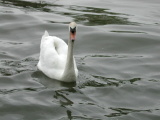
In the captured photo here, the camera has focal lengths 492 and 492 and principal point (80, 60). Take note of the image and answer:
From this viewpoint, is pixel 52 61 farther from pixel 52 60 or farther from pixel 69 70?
pixel 69 70

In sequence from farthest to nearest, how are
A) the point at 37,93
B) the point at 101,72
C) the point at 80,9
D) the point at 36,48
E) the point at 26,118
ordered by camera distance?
the point at 80,9, the point at 36,48, the point at 101,72, the point at 37,93, the point at 26,118

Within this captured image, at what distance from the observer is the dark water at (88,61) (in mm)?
9984

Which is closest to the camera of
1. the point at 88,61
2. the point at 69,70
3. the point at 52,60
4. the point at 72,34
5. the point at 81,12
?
the point at 72,34

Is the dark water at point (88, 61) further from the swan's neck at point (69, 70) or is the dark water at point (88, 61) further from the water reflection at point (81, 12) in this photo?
the swan's neck at point (69, 70)

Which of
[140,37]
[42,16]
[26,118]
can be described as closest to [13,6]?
[42,16]

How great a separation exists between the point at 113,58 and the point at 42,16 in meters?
5.38

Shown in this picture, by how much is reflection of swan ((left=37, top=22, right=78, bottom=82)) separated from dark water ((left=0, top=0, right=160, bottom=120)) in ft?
0.62

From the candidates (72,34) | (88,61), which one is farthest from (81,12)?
(72,34)

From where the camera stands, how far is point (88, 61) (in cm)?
1308

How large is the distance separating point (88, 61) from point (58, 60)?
4.27ft

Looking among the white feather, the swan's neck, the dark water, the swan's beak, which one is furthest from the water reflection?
the swan's beak

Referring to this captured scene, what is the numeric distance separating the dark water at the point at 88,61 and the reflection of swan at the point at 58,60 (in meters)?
0.19

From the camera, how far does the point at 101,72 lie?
12.2 m

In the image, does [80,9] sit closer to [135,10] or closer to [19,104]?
[135,10]
